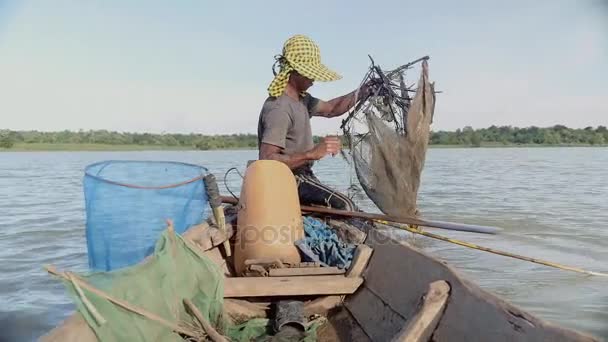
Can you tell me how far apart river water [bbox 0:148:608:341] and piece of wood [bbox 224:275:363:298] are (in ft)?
2.82

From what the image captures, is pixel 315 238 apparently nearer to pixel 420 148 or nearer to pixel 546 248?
pixel 420 148

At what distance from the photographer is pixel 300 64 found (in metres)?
4.36

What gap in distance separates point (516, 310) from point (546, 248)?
7217mm

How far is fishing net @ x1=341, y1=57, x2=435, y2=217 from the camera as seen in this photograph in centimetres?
454

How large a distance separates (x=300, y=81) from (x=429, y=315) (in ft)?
8.23

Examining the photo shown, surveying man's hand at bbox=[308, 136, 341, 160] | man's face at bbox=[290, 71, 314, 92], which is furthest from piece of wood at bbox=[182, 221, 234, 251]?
man's face at bbox=[290, 71, 314, 92]

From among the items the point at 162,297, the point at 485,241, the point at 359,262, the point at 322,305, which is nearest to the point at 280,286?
the point at 322,305

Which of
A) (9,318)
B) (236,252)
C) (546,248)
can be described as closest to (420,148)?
(236,252)

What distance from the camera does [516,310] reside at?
6.67 ft

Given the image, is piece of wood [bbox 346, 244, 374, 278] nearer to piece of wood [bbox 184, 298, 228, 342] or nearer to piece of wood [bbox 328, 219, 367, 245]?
piece of wood [bbox 328, 219, 367, 245]

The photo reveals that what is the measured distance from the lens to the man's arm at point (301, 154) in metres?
4.10

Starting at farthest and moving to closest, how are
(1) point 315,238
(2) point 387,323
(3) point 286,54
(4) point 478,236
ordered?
(4) point 478,236 → (3) point 286,54 → (1) point 315,238 → (2) point 387,323

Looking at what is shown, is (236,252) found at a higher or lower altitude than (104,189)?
lower

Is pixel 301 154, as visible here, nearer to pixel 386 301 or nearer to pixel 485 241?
pixel 386 301
